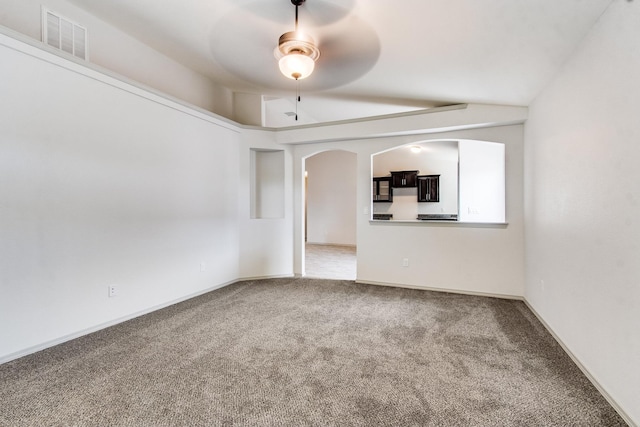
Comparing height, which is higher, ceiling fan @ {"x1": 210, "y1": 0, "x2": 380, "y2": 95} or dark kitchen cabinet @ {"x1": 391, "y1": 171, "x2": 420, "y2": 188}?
ceiling fan @ {"x1": 210, "y1": 0, "x2": 380, "y2": 95}

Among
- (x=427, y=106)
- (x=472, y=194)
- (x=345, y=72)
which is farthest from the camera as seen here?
(x=472, y=194)

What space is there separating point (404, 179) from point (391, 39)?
5624 mm

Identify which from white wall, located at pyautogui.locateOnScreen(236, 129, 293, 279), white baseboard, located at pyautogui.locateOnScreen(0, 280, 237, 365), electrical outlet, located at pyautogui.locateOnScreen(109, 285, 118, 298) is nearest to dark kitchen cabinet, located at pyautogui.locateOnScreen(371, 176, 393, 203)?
white wall, located at pyautogui.locateOnScreen(236, 129, 293, 279)

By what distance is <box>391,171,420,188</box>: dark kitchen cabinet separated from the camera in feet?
26.0

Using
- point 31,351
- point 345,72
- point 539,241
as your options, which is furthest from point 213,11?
point 539,241

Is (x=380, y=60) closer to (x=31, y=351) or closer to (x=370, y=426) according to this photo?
(x=370, y=426)

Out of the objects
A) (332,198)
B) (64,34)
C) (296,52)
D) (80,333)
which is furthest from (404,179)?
(80,333)

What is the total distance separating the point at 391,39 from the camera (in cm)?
268

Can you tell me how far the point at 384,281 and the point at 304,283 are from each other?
1.27m

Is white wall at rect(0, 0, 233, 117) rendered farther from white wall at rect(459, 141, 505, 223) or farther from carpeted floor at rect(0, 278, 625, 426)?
white wall at rect(459, 141, 505, 223)

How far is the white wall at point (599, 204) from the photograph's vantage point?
1.64m

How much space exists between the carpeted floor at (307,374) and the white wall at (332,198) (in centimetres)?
623

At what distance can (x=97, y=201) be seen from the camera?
2.94 meters

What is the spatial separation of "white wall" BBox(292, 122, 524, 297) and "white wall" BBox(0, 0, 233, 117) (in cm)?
185
